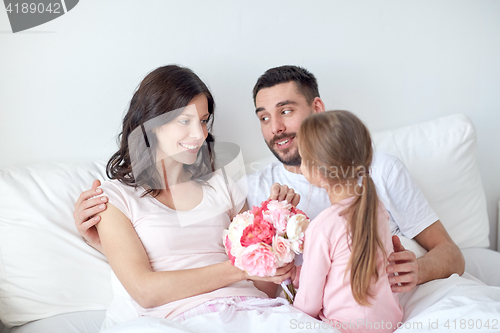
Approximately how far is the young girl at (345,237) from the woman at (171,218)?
0.11 m

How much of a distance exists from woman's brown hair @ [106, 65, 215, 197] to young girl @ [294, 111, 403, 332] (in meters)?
0.52

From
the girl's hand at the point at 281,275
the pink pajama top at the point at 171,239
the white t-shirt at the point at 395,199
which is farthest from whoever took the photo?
the white t-shirt at the point at 395,199

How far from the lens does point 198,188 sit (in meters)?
1.60

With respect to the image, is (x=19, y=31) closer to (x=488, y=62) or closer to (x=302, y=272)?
(x=302, y=272)

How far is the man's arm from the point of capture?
4.20 ft

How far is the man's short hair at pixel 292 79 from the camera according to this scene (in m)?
1.80

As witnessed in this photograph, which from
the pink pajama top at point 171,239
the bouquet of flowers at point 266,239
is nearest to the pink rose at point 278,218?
the bouquet of flowers at point 266,239

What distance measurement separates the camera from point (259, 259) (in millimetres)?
1088

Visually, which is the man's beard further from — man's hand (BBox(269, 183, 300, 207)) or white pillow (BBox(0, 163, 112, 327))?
white pillow (BBox(0, 163, 112, 327))

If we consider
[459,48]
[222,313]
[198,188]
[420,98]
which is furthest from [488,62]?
[222,313]

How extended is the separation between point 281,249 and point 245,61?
3.88 feet

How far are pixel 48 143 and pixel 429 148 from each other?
6.07ft

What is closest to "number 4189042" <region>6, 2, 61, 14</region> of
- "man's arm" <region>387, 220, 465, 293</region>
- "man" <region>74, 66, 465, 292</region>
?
"man" <region>74, 66, 465, 292</region>

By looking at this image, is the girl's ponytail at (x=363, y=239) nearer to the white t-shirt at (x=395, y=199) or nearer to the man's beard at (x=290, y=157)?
the white t-shirt at (x=395, y=199)
